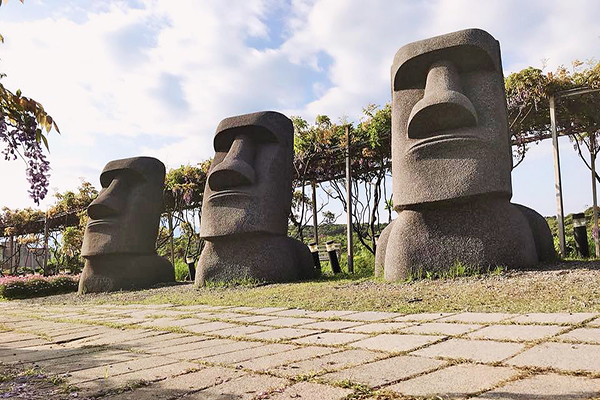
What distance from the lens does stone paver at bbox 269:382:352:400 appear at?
1780 millimetres

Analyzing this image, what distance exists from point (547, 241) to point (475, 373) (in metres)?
5.06

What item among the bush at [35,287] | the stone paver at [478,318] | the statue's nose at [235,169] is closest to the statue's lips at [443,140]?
the statue's nose at [235,169]

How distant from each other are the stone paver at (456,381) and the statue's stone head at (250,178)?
19.1 ft

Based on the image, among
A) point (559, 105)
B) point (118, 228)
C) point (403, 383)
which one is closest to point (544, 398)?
point (403, 383)

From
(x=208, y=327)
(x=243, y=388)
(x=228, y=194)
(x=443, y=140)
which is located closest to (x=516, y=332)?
(x=243, y=388)

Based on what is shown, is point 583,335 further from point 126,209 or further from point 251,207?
point 126,209

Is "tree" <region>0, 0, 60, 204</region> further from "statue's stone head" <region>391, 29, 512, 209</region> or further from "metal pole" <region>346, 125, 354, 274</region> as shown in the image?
"metal pole" <region>346, 125, 354, 274</region>

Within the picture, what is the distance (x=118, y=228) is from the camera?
9328 millimetres

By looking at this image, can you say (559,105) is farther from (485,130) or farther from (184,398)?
(184,398)

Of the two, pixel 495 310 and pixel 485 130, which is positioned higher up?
pixel 485 130

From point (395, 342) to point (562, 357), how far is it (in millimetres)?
857

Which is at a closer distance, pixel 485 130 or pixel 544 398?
pixel 544 398

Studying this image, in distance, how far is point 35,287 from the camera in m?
11.1

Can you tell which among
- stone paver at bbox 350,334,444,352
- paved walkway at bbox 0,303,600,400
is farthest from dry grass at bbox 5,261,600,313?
stone paver at bbox 350,334,444,352
